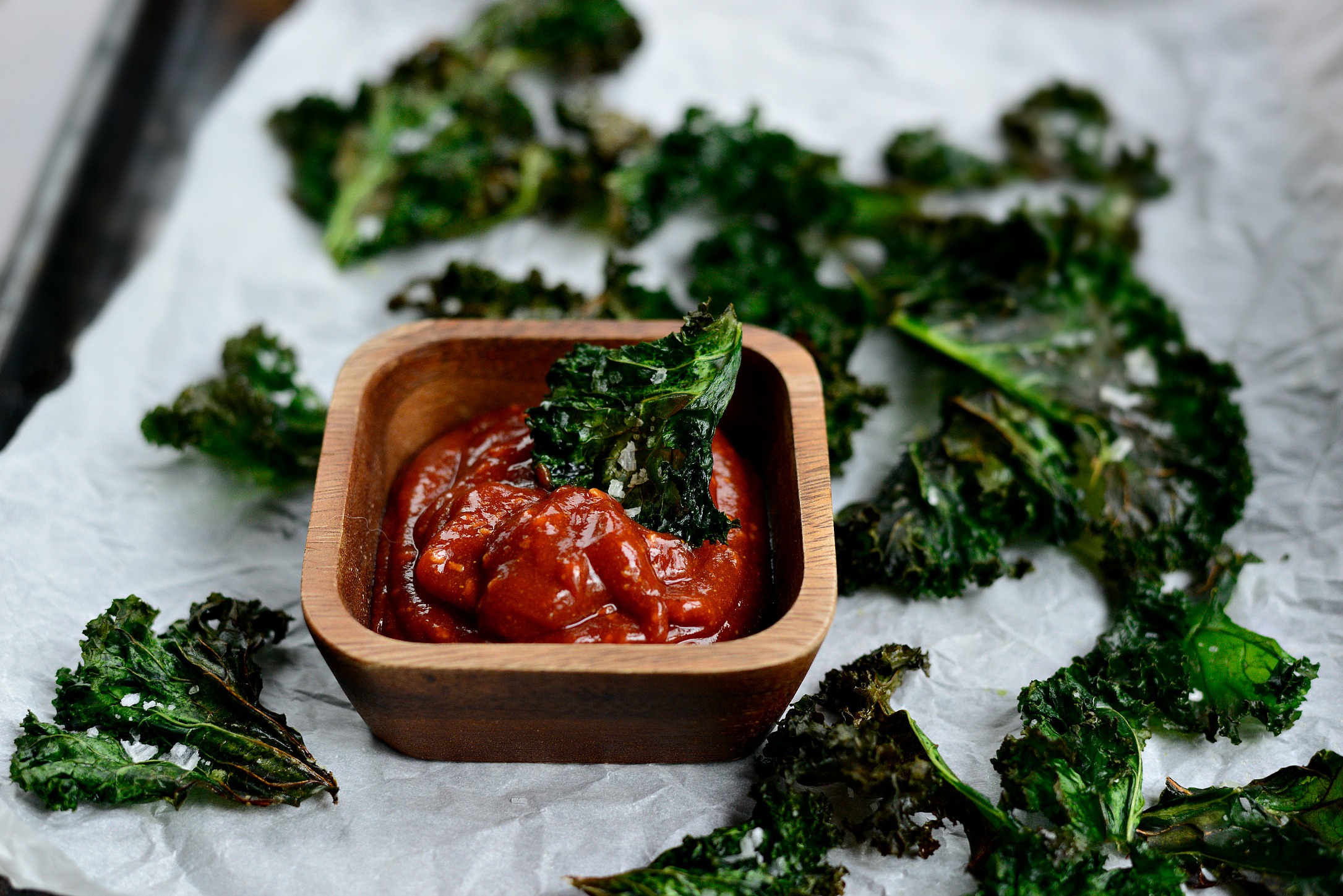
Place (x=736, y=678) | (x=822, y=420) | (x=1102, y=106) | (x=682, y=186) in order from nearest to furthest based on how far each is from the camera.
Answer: (x=736, y=678) < (x=822, y=420) < (x=682, y=186) < (x=1102, y=106)

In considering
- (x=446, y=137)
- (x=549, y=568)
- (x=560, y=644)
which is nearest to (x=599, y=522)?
(x=549, y=568)

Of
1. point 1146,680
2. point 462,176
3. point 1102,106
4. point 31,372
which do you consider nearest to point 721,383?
point 1146,680

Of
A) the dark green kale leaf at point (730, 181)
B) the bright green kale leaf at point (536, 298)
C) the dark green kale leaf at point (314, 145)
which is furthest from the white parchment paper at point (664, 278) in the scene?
the bright green kale leaf at point (536, 298)

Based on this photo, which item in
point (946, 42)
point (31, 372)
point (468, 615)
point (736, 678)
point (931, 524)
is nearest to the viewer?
point (736, 678)

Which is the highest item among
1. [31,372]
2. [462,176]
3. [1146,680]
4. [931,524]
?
[462,176]

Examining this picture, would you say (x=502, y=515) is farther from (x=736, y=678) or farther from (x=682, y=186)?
(x=682, y=186)

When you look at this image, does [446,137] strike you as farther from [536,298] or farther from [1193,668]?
[1193,668]
